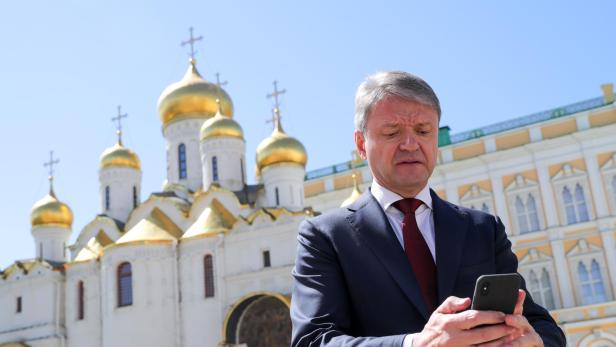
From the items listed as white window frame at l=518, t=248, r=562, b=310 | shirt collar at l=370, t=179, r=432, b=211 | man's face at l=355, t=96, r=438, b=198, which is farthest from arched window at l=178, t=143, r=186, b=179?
man's face at l=355, t=96, r=438, b=198

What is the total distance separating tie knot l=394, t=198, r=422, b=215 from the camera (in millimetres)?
2492

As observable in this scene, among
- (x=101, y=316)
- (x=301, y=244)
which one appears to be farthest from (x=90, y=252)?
(x=301, y=244)

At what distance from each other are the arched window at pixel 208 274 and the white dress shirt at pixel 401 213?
22.3m

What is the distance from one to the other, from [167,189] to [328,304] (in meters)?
27.8

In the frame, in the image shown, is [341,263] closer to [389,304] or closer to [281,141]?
[389,304]

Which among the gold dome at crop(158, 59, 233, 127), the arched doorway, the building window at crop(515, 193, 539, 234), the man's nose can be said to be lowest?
the man's nose

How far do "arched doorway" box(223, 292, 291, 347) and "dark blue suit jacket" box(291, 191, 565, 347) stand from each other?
20.4m

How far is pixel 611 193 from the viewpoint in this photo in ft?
87.1

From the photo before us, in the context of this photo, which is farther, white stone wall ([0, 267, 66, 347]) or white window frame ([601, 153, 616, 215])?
white window frame ([601, 153, 616, 215])

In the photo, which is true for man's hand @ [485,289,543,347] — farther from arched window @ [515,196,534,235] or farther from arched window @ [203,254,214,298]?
arched window @ [515,196,534,235]

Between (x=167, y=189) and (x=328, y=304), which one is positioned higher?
(x=167, y=189)

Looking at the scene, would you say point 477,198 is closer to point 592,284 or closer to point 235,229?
point 592,284

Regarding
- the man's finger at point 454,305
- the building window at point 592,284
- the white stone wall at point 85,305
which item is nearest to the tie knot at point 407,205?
the man's finger at point 454,305

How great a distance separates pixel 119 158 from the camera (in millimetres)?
29469
